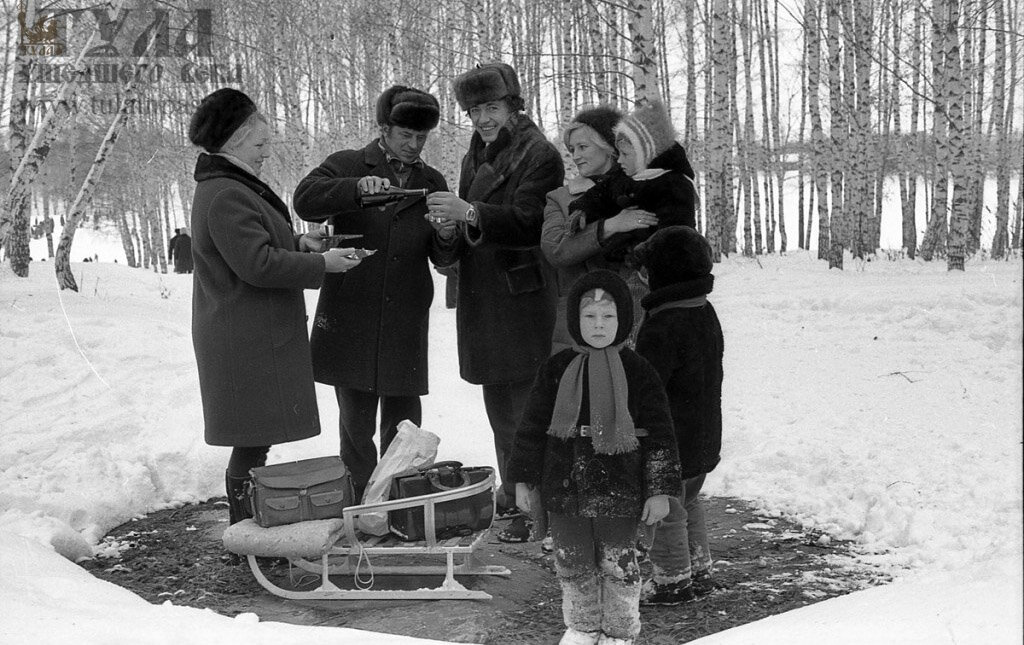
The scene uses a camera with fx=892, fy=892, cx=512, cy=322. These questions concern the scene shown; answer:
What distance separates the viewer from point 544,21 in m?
27.6

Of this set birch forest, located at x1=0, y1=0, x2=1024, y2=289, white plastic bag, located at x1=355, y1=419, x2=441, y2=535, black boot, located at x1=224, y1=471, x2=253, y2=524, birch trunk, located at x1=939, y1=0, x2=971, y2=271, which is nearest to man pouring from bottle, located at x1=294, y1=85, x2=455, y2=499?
white plastic bag, located at x1=355, y1=419, x2=441, y2=535

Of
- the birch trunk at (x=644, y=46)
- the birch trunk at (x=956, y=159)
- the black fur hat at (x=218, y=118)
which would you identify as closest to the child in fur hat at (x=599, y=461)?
the black fur hat at (x=218, y=118)

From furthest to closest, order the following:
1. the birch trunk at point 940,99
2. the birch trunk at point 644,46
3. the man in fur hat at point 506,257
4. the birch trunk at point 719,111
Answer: the birch trunk at point 719,111, the birch trunk at point 940,99, the birch trunk at point 644,46, the man in fur hat at point 506,257

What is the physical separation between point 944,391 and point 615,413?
4.28 meters

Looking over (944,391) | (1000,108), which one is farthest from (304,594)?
(1000,108)

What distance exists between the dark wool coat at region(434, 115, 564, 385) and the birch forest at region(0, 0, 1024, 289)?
2793mm

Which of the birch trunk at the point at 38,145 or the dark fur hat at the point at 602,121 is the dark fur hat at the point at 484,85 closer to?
the dark fur hat at the point at 602,121

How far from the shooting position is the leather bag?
3.84 m

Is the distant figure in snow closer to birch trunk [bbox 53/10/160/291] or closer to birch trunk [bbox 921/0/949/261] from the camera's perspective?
birch trunk [bbox 53/10/160/291]

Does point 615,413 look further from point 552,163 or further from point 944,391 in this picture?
point 944,391

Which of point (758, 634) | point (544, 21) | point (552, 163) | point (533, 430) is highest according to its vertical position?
point (544, 21)

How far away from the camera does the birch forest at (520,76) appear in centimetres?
1230

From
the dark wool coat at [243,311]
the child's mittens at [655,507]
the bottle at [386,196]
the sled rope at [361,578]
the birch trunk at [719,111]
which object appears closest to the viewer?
the child's mittens at [655,507]

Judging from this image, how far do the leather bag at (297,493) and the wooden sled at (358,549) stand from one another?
54mm
